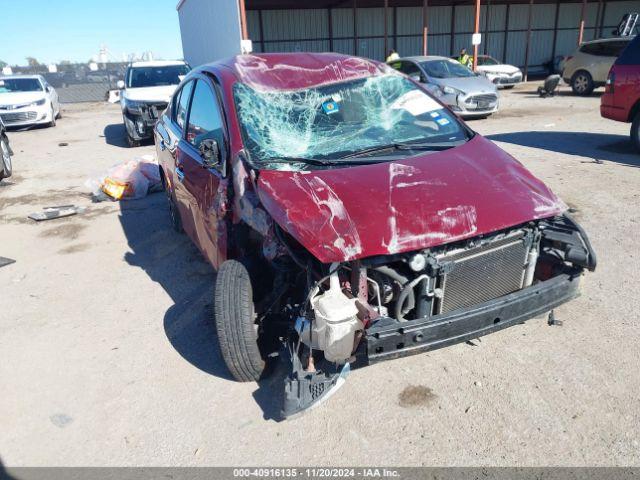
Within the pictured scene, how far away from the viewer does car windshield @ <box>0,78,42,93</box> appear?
1554 centimetres

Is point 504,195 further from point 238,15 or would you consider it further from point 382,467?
point 238,15

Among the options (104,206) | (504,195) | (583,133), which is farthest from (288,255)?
(583,133)

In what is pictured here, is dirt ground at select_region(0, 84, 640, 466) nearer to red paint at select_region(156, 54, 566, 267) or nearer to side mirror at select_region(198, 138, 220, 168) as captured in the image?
red paint at select_region(156, 54, 566, 267)

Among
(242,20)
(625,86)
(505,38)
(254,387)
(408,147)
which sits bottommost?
(254,387)

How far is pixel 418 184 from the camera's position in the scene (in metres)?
2.84

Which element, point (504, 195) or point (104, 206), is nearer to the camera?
point (504, 195)

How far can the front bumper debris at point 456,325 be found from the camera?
2.44 m

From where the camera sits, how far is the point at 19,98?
14922mm

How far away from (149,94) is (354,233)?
991 centimetres

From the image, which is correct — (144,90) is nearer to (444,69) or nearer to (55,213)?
(55,213)

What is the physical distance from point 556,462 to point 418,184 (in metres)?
1.53

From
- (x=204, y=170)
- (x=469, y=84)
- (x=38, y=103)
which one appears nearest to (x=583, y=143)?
(x=469, y=84)

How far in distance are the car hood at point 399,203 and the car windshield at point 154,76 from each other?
10152 mm

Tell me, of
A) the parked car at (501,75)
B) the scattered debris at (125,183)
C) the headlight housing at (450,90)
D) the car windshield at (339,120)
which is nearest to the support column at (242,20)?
the headlight housing at (450,90)
